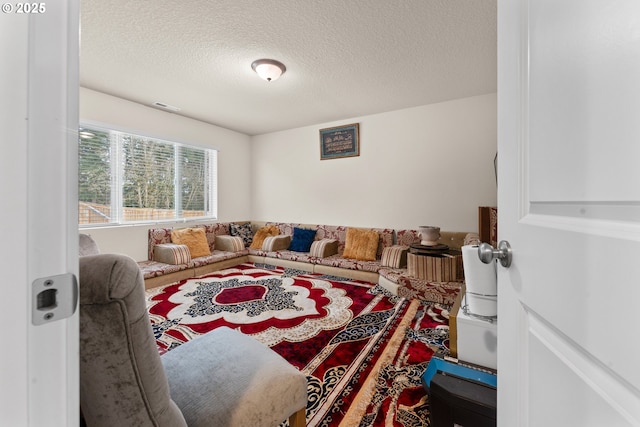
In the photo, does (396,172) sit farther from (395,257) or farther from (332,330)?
(332,330)

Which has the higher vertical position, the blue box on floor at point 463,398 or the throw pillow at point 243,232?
the throw pillow at point 243,232

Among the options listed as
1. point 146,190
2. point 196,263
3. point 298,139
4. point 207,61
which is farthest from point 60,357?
point 298,139

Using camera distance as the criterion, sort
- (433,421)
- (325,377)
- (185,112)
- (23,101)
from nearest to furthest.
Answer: (23,101)
(433,421)
(325,377)
(185,112)

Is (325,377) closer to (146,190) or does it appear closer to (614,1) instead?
(614,1)

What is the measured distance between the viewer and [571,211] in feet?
Answer: 1.57

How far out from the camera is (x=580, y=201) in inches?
18.0

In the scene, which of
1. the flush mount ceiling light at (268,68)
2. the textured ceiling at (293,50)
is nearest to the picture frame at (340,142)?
the textured ceiling at (293,50)

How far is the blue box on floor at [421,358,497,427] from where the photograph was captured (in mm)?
Result: 1008

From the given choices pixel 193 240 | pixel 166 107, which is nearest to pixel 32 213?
pixel 193 240

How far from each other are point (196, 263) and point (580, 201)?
4078mm

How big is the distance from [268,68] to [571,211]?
9.15 ft

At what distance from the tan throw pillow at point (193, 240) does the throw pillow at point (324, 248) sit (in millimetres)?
1711

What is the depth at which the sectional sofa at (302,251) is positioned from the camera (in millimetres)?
3201

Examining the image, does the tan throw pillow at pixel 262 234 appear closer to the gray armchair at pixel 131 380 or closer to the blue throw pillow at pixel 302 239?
the blue throw pillow at pixel 302 239
